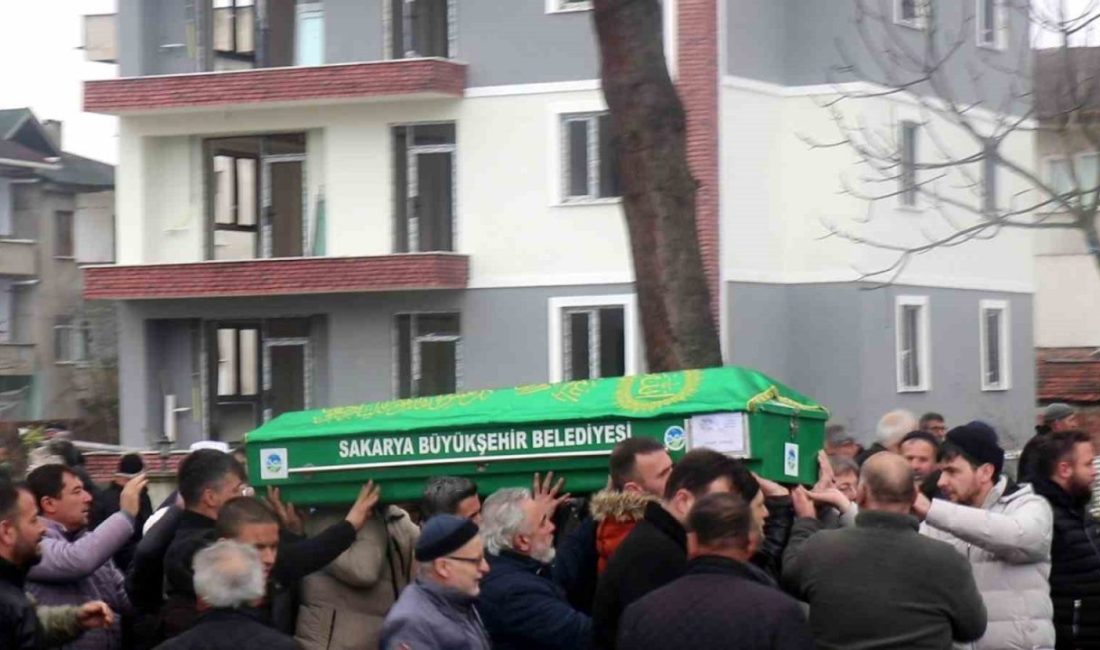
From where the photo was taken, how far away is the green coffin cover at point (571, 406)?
32.9 ft

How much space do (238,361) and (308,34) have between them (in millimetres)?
5766

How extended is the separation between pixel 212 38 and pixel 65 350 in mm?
27941

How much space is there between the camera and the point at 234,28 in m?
35.0

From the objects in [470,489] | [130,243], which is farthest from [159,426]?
[470,489]

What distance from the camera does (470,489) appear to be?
962cm

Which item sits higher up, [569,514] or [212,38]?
[212,38]

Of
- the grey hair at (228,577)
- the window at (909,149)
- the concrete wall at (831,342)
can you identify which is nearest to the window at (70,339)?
the concrete wall at (831,342)

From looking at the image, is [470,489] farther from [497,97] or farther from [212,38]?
[212,38]

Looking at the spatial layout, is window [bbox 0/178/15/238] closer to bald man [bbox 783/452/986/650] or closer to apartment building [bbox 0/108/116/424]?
apartment building [bbox 0/108/116/424]

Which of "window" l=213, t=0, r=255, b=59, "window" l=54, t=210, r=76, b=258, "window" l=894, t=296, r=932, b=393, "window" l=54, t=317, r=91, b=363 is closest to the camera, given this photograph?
"window" l=894, t=296, r=932, b=393

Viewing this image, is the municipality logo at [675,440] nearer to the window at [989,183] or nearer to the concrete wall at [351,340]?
the concrete wall at [351,340]

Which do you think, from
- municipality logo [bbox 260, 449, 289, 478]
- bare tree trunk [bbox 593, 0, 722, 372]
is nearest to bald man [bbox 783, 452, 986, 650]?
municipality logo [bbox 260, 449, 289, 478]

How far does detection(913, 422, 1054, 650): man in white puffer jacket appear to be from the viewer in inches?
351

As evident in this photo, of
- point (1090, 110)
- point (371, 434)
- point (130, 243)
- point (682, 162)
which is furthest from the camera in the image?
point (130, 243)
